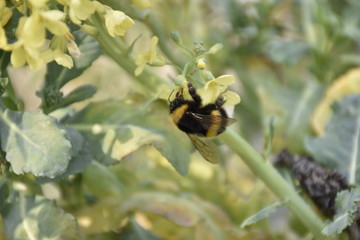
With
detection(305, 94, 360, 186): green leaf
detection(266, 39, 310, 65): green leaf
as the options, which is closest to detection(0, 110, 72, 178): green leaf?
detection(305, 94, 360, 186): green leaf

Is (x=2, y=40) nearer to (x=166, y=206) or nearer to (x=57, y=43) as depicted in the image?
(x=57, y=43)

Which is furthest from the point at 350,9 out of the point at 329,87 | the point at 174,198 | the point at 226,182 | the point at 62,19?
the point at 62,19

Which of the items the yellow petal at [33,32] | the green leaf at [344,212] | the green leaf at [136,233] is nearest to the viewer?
the yellow petal at [33,32]

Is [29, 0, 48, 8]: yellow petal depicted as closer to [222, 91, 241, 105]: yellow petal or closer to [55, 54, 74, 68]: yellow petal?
[55, 54, 74, 68]: yellow petal

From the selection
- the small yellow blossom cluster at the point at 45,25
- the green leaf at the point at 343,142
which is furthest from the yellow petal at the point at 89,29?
the green leaf at the point at 343,142

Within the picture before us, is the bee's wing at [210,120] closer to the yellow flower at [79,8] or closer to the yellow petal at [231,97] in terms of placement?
the yellow petal at [231,97]

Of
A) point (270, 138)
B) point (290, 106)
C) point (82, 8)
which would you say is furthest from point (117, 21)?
point (290, 106)
